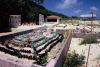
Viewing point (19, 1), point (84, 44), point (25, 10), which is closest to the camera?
point (84, 44)

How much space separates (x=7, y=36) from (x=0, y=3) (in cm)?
731

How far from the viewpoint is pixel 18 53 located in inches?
518

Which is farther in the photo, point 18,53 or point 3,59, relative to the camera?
point 18,53

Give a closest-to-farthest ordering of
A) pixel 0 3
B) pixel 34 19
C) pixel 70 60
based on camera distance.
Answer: pixel 70 60, pixel 0 3, pixel 34 19

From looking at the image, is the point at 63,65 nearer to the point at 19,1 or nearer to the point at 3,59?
the point at 3,59

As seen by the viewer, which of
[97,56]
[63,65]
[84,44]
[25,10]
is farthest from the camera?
[25,10]

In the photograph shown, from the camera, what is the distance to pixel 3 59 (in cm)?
845

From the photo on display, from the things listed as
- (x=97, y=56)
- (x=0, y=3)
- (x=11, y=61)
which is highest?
(x=0, y=3)

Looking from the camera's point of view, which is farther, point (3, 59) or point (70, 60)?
point (70, 60)

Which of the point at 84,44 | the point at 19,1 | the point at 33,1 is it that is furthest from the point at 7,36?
the point at 33,1

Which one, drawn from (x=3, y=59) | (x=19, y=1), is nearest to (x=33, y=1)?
(x=19, y=1)

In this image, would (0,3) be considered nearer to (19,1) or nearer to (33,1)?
(19,1)

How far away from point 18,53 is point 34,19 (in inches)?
1433

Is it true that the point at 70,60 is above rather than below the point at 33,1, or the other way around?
below
